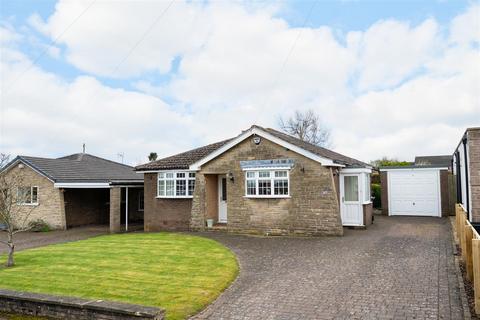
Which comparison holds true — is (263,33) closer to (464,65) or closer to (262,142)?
(262,142)

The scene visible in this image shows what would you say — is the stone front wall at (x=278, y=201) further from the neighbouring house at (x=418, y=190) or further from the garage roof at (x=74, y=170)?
the neighbouring house at (x=418, y=190)

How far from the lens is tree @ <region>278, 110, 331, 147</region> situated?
1736 inches

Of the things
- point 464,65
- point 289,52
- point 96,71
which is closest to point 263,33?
point 289,52

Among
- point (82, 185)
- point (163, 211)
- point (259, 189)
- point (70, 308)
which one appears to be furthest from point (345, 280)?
point (82, 185)

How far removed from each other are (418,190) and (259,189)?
34.8 ft

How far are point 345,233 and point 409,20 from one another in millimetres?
8371

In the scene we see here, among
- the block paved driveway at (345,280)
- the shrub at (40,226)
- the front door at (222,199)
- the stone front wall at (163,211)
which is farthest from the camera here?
the shrub at (40,226)

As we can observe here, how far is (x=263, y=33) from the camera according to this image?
1283cm

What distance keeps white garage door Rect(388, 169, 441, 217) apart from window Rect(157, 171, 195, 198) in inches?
465

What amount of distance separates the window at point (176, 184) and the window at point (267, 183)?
3382mm

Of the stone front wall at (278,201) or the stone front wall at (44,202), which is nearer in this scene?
the stone front wall at (278,201)

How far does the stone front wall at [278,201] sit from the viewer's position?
46.9ft

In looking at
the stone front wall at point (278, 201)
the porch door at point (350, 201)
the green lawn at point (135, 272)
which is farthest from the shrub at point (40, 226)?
the porch door at point (350, 201)

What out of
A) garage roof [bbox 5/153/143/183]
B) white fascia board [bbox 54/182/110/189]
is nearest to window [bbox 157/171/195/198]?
garage roof [bbox 5/153/143/183]
